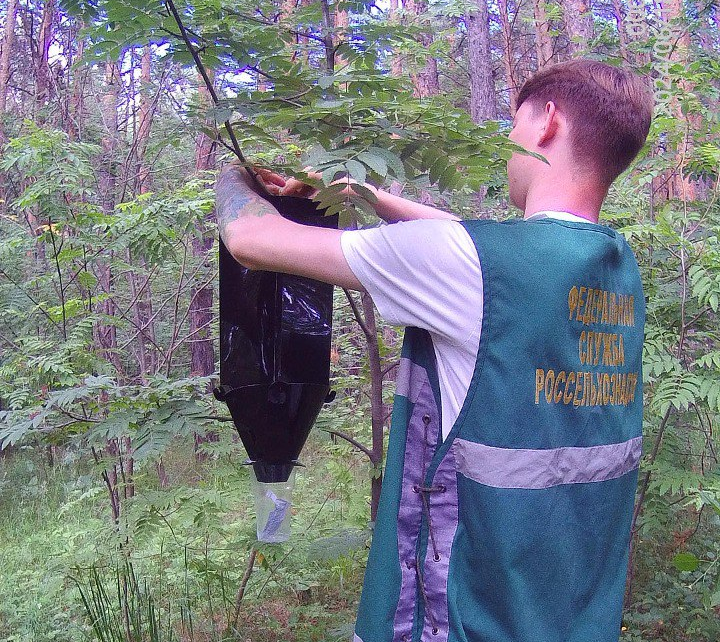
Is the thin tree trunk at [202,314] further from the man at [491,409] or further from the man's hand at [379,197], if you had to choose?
the man at [491,409]

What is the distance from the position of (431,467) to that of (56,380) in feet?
7.81

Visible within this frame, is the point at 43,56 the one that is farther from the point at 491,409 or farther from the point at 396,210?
the point at 491,409

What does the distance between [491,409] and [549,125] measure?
61cm

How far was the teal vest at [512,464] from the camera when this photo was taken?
44.3 inches

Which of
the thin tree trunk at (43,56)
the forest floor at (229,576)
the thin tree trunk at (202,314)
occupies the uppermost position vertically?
the thin tree trunk at (43,56)

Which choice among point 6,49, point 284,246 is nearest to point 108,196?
point 6,49

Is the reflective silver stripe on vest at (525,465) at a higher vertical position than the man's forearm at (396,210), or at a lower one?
lower

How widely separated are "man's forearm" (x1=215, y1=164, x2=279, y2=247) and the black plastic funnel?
0.25 ft

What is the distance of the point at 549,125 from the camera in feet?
4.42

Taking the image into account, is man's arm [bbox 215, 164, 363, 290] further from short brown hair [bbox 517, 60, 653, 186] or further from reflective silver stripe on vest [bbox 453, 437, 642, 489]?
short brown hair [bbox 517, 60, 653, 186]

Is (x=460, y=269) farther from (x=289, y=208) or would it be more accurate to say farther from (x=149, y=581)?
→ (x=149, y=581)

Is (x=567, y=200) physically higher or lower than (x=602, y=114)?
lower

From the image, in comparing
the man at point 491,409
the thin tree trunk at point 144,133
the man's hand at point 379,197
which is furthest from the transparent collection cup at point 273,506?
the thin tree trunk at point 144,133

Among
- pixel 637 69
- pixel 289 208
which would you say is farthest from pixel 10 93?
pixel 289 208
